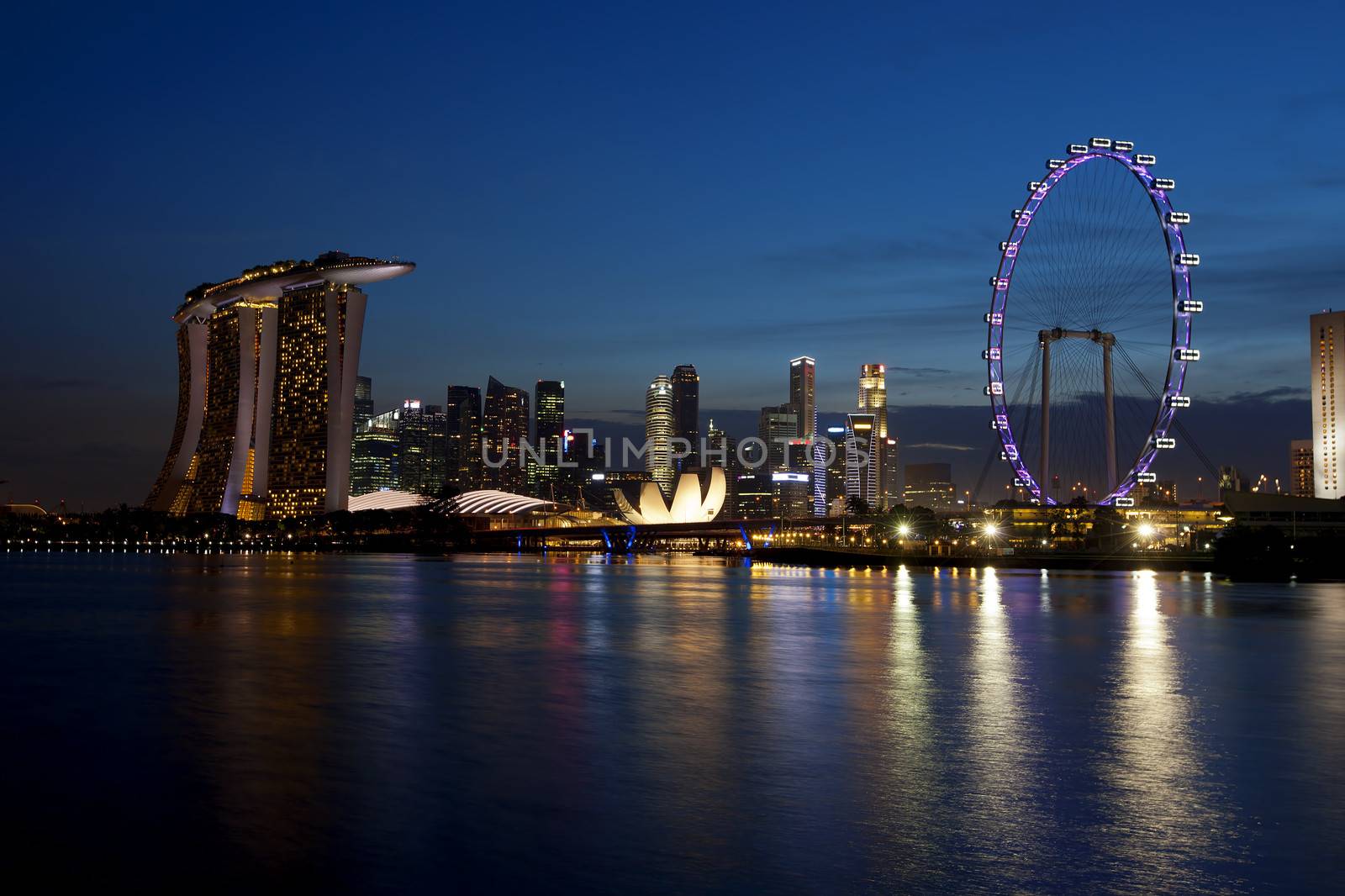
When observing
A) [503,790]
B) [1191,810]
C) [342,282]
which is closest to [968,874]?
[1191,810]

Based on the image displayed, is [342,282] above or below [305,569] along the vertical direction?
above

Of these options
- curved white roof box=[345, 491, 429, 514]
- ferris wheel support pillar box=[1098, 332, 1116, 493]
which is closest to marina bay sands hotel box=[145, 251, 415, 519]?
curved white roof box=[345, 491, 429, 514]

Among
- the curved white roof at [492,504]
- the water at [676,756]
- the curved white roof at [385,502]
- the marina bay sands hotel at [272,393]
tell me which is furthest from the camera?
the curved white roof at [385,502]

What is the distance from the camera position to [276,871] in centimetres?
1105

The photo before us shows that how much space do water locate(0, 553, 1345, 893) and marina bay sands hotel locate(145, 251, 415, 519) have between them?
133 meters

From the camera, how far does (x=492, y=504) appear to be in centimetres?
18162

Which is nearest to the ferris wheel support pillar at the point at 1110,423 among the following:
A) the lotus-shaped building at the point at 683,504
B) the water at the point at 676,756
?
the water at the point at 676,756

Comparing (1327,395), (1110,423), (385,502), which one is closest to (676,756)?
(1110,423)

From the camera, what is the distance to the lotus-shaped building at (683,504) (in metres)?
187

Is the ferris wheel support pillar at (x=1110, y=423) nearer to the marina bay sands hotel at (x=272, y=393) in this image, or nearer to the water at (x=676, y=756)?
the water at (x=676, y=756)

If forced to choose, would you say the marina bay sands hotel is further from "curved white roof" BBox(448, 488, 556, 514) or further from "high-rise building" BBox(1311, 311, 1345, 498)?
"high-rise building" BBox(1311, 311, 1345, 498)

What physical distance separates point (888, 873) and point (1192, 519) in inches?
4896

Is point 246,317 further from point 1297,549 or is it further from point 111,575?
point 1297,549

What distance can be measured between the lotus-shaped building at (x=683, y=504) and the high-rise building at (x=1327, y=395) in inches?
3237
